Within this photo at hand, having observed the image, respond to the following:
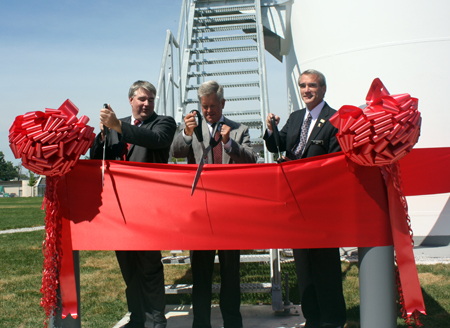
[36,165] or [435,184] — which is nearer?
[36,165]

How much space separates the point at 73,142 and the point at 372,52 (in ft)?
18.2

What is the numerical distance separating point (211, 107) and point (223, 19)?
6547 millimetres

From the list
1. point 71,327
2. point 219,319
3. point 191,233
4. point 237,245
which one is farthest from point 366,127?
point 219,319

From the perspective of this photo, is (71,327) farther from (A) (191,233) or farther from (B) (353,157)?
(B) (353,157)

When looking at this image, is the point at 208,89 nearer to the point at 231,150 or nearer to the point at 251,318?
the point at 231,150

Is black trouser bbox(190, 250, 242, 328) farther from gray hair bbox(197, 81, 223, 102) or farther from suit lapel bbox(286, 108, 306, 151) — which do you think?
gray hair bbox(197, 81, 223, 102)

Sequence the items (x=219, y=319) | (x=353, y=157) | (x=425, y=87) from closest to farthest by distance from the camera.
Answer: (x=353, y=157)
(x=219, y=319)
(x=425, y=87)

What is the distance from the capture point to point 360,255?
261 centimetres

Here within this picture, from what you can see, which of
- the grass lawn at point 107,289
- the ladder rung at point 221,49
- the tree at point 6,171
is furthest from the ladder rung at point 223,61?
the tree at point 6,171

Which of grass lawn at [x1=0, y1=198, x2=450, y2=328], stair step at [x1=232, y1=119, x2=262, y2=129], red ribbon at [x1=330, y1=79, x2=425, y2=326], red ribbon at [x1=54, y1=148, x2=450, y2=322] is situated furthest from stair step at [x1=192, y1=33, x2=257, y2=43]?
red ribbon at [x1=330, y1=79, x2=425, y2=326]

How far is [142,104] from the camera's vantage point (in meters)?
3.43

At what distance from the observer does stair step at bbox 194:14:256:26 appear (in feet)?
29.8

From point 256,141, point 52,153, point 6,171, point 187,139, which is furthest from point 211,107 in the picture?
point 6,171

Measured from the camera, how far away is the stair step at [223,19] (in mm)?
9086
